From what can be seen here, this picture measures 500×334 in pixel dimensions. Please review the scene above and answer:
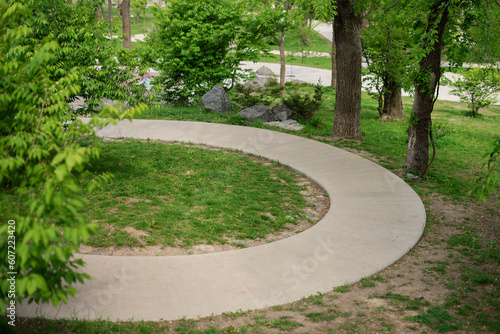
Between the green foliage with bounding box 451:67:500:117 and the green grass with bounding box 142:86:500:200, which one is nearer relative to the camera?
the green grass with bounding box 142:86:500:200

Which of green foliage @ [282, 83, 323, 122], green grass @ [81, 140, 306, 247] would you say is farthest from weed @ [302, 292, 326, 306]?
green foliage @ [282, 83, 323, 122]

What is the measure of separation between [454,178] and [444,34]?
308 centimetres

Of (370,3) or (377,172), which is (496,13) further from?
(377,172)

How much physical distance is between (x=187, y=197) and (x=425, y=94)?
5.26 m

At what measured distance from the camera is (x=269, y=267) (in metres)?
5.89

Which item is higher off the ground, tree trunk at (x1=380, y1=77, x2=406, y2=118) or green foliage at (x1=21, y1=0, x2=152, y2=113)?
green foliage at (x1=21, y1=0, x2=152, y2=113)

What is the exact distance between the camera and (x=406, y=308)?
524cm

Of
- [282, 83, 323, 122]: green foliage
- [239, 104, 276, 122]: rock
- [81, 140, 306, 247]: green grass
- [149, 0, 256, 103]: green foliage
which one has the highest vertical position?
[149, 0, 256, 103]: green foliage

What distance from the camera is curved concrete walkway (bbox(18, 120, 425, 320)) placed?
195 inches

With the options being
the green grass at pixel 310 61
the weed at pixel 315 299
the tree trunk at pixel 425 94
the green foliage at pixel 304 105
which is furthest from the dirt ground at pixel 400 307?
the green grass at pixel 310 61

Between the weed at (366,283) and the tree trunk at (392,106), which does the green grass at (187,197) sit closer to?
the weed at (366,283)

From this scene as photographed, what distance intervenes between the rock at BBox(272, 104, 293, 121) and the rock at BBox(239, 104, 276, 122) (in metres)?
0.21

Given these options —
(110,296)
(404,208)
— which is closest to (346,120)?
(404,208)

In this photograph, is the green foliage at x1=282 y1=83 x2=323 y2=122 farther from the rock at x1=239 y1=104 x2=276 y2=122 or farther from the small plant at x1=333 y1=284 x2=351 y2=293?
the small plant at x1=333 y1=284 x2=351 y2=293
